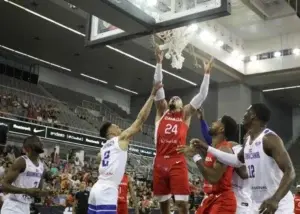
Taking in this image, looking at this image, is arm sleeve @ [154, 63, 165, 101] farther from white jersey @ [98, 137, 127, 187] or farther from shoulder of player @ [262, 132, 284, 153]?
shoulder of player @ [262, 132, 284, 153]

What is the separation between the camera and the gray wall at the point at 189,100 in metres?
26.8

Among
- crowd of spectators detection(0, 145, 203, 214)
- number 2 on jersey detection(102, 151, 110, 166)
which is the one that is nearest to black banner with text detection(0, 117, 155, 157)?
crowd of spectators detection(0, 145, 203, 214)

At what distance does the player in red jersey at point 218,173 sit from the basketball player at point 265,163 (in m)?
0.85

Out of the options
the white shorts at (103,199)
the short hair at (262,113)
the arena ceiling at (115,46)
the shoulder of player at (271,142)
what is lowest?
the white shorts at (103,199)

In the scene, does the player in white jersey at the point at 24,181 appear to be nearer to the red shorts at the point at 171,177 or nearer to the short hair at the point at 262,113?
the red shorts at the point at 171,177

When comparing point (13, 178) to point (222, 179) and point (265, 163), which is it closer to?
point (222, 179)

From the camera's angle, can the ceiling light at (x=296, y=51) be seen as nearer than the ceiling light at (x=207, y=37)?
No

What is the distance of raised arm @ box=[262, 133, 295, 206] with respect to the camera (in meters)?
4.07

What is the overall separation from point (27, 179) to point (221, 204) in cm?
266

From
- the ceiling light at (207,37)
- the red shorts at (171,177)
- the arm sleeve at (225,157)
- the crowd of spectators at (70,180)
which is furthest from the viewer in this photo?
the ceiling light at (207,37)

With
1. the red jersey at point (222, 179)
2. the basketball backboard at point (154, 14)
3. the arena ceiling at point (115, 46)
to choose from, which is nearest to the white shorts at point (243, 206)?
the red jersey at point (222, 179)

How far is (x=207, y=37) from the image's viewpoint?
21.9m

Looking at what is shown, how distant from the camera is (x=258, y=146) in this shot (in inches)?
178

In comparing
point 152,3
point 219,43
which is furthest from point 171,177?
point 219,43
